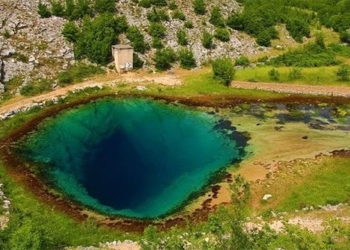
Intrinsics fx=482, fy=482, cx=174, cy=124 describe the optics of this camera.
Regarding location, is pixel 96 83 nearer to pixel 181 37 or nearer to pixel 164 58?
pixel 164 58

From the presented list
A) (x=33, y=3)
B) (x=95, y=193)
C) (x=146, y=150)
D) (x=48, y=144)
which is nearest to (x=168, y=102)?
(x=146, y=150)

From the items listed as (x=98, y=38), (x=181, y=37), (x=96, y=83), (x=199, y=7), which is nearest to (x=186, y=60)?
(x=181, y=37)

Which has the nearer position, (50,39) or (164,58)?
(164,58)

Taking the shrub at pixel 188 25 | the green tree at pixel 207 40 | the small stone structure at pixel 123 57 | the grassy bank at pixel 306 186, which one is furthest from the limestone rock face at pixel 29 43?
the grassy bank at pixel 306 186

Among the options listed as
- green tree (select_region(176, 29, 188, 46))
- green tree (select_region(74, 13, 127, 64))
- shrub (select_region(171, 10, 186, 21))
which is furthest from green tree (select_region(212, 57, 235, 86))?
green tree (select_region(74, 13, 127, 64))

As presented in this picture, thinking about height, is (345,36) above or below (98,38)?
above

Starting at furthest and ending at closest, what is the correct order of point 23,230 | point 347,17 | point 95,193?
point 347,17, point 95,193, point 23,230

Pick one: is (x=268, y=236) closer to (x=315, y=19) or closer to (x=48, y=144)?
(x=48, y=144)
